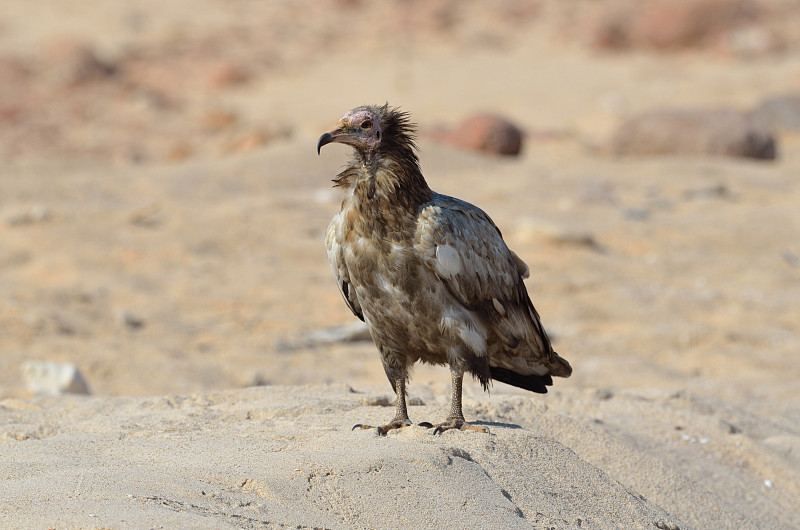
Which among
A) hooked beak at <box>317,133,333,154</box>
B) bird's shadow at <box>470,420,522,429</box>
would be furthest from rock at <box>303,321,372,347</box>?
hooked beak at <box>317,133,333,154</box>

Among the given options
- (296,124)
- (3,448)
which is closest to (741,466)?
(3,448)

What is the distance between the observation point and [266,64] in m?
27.5

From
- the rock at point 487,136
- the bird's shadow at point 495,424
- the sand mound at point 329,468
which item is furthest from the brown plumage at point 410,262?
the rock at point 487,136

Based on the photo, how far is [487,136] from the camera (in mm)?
16500

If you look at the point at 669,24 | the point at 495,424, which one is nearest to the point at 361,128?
the point at 495,424

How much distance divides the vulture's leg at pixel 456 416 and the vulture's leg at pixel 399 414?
160 mm

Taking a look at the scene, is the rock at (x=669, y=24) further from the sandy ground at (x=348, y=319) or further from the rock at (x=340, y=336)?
the rock at (x=340, y=336)

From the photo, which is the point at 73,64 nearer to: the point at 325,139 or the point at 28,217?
the point at 28,217

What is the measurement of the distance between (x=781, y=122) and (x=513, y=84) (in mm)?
7236

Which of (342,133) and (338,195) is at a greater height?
(342,133)

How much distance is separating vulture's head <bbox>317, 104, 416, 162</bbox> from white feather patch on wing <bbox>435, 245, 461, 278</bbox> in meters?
0.47

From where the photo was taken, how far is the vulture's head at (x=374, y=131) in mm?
4703

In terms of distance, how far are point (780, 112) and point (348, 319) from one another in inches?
492

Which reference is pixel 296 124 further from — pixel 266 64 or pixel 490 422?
pixel 490 422
